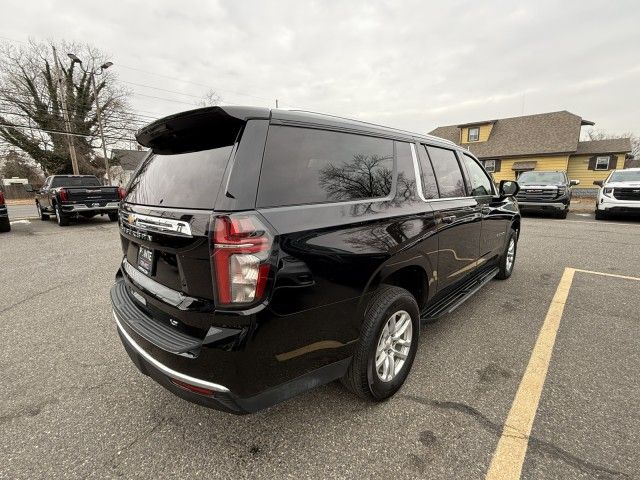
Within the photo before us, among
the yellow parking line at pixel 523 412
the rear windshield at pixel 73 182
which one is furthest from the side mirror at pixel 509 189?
the rear windshield at pixel 73 182

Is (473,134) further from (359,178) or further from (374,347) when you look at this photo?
Result: (374,347)

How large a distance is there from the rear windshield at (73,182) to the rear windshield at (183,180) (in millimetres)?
12330

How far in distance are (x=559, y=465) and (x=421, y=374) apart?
3.18 feet

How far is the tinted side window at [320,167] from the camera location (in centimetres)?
171

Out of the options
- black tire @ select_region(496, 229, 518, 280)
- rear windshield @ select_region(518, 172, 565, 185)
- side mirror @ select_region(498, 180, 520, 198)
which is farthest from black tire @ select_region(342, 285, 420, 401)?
rear windshield @ select_region(518, 172, 565, 185)

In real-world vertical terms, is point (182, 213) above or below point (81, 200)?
above

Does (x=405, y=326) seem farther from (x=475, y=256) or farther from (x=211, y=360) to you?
(x=475, y=256)

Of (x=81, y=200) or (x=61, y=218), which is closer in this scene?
(x=81, y=200)

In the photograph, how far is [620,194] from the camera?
36.8ft

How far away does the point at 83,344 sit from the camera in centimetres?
312

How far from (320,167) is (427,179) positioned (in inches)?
47.5

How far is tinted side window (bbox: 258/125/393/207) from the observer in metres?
1.71

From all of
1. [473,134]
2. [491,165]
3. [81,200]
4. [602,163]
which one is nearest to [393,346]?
[81,200]

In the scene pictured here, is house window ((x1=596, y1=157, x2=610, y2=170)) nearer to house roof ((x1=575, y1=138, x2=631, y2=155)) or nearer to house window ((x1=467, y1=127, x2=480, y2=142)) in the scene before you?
house roof ((x1=575, y1=138, x2=631, y2=155))
